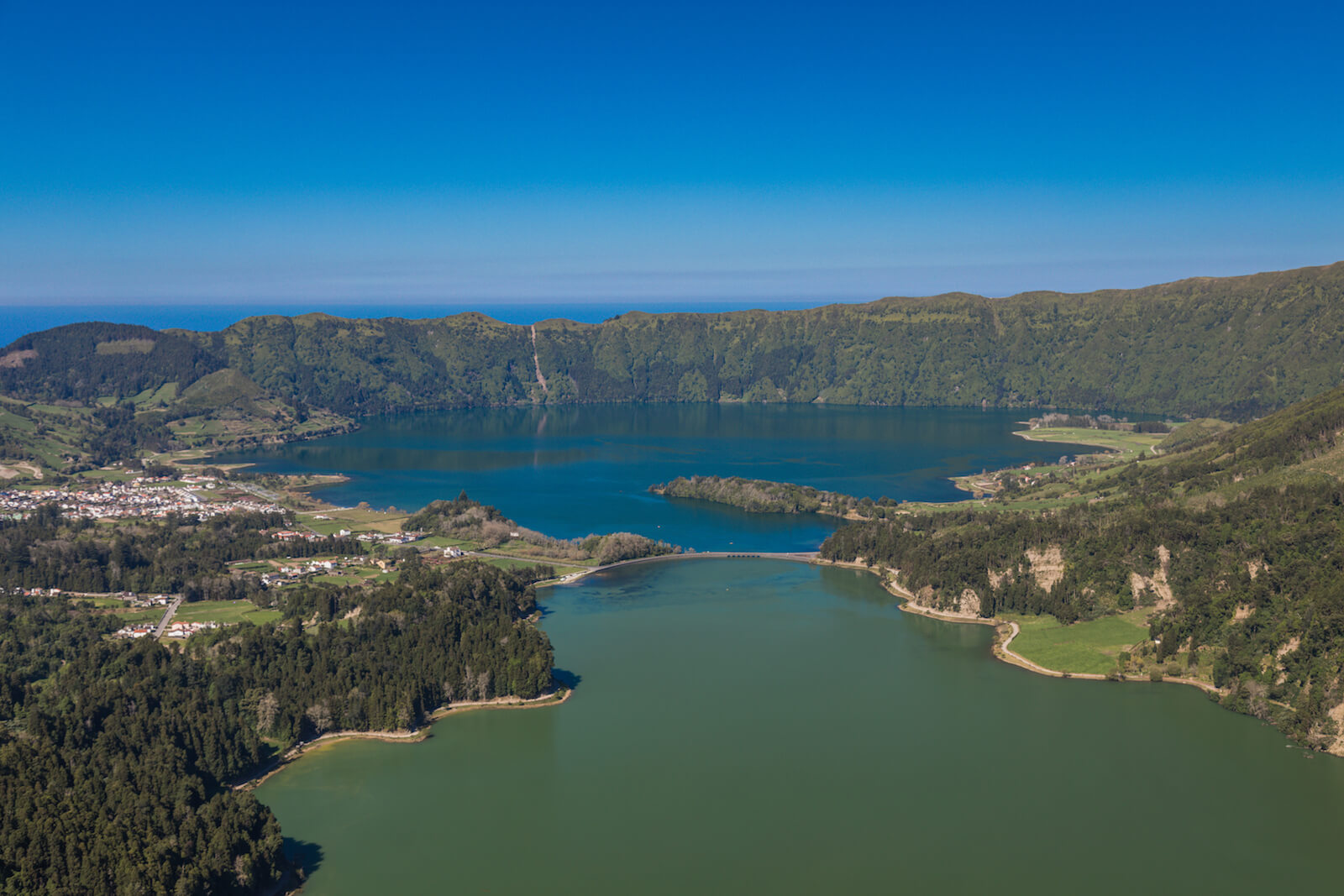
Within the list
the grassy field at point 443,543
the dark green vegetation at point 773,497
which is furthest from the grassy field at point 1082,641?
the grassy field at point 443,543

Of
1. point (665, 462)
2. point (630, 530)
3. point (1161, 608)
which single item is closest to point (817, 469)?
point (665, 462)

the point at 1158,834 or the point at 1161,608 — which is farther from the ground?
the point at 1161,608

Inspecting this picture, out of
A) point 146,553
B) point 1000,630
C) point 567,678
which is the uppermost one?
point 146,553

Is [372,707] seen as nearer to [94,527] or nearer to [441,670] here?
[441,670]

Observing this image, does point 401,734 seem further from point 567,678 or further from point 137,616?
point 137,616

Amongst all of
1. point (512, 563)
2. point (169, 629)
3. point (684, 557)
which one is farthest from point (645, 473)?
point (169, 629)
